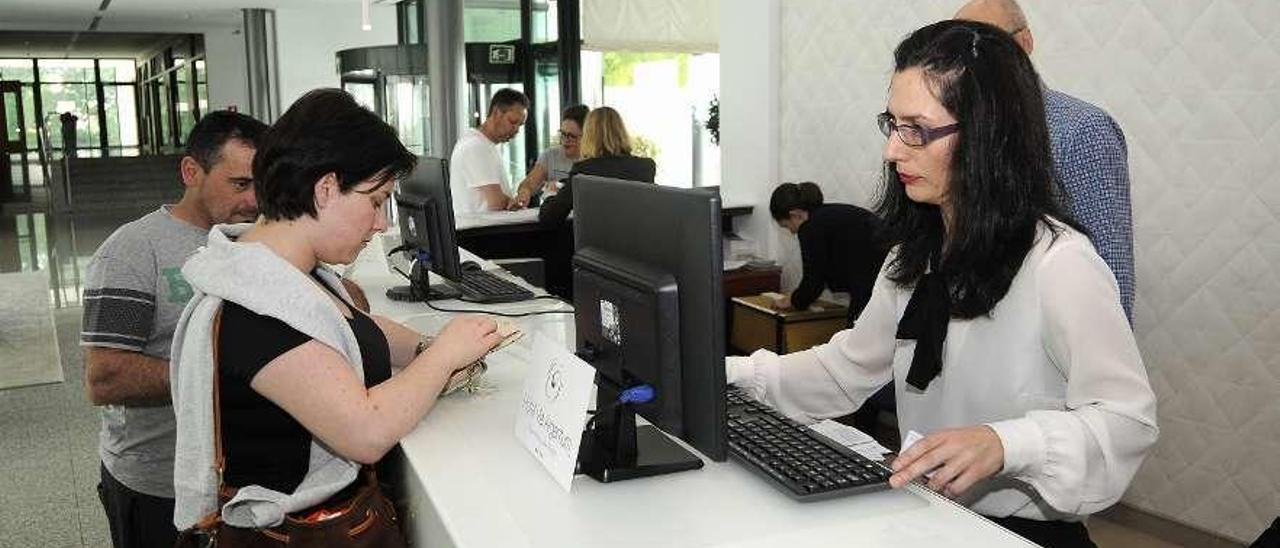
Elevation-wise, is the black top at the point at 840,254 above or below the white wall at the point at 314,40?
below

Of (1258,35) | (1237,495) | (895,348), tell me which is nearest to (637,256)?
(895,348)

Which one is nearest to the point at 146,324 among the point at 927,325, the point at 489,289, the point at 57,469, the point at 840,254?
the point at 489,289

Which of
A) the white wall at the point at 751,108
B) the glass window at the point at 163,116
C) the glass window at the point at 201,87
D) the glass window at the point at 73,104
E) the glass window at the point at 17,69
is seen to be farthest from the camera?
the glass window at the point at 17,69

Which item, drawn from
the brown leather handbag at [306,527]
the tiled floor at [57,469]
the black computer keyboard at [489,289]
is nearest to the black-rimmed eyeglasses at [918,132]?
the brown leather handbag at [306,527]

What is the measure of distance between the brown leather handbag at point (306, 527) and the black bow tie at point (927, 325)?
2.95 feet

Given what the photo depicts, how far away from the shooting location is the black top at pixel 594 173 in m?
5.32

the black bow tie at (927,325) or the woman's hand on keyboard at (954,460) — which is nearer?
the woman's hand on keyboard at (954,460)

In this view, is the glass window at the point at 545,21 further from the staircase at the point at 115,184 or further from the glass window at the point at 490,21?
the staircase at the point at 115,184

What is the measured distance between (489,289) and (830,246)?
1.72m

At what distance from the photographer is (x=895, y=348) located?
1.92m

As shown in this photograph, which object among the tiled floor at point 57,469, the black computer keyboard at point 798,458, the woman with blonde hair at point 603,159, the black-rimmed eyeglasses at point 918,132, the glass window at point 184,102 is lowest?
the tiled floor at point 57,469

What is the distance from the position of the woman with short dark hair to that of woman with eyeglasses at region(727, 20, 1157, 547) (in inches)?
30.4

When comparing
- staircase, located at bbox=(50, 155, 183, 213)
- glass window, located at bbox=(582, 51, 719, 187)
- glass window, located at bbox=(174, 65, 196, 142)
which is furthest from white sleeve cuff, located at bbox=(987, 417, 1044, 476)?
glass window, located at bbox=(174, 65, 196, 142)

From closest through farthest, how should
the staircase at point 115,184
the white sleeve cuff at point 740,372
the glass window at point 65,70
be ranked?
the white sleeve cuff at point 740,372
the staircase at point 115,184
the glass window at point 65,70
